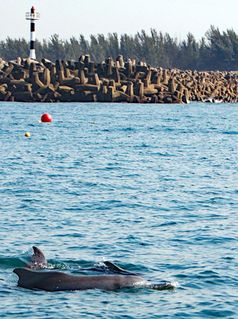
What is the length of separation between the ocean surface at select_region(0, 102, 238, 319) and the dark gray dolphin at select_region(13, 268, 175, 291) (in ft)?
0.50

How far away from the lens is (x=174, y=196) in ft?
84.9

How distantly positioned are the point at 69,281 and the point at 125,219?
675cm

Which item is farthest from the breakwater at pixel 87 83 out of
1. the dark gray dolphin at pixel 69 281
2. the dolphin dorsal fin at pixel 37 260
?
the dark gray dolphin at pixel 69 281

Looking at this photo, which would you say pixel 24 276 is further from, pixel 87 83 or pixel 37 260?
pixel 87 83

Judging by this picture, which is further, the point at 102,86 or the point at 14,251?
the point at 102,86

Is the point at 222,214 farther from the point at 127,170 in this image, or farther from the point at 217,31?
the point at 217,31

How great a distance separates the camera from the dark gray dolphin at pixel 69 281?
599 inches

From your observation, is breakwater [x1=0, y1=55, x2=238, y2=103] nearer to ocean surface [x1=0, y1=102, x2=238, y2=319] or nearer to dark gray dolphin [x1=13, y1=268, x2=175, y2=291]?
ocean surface [x1=0, y1=102, x2=238, y2=319]

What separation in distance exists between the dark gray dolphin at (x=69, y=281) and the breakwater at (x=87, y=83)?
67932 mm

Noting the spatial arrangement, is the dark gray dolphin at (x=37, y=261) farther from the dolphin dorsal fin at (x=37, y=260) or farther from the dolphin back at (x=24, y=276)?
the dolphin back at (x=24, y=276)

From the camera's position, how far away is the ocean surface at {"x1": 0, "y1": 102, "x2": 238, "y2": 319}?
14852 mm

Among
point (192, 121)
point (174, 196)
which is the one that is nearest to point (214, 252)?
point (174, 196)

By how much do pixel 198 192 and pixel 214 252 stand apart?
27.4 ft

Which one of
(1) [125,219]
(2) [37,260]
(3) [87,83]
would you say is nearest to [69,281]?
(2) [37,260]
